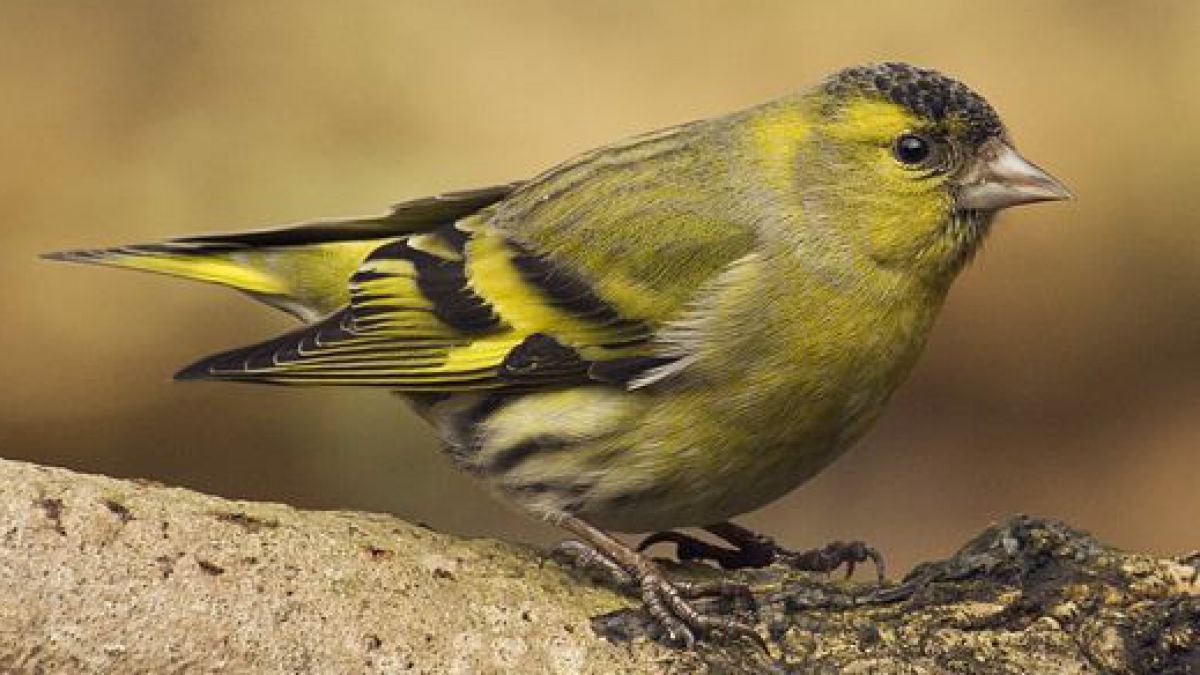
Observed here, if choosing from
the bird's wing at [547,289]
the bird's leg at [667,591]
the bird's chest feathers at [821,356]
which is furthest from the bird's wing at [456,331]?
the bird's leg at [667,591]

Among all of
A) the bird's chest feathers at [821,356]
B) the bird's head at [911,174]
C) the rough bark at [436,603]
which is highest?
the bird's head at [911,174]

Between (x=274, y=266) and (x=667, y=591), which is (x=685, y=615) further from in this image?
(x=274, y=266)

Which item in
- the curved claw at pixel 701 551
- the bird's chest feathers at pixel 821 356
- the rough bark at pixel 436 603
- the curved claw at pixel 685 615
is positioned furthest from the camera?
the curved claw at pixel 701 551

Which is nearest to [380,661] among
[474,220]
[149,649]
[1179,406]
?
[149,649]

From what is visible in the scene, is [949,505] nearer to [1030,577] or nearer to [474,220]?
[474,220]

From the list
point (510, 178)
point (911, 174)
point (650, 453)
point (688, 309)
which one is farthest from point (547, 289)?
point (510, 178)

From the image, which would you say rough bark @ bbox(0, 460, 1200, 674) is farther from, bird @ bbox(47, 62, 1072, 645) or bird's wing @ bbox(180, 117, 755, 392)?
bird's wing @ bbox(180, 117, 755, 392)

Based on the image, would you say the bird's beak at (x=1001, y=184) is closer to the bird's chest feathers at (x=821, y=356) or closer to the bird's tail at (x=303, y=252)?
the bird's chest feathers at (x=821, y=356)
